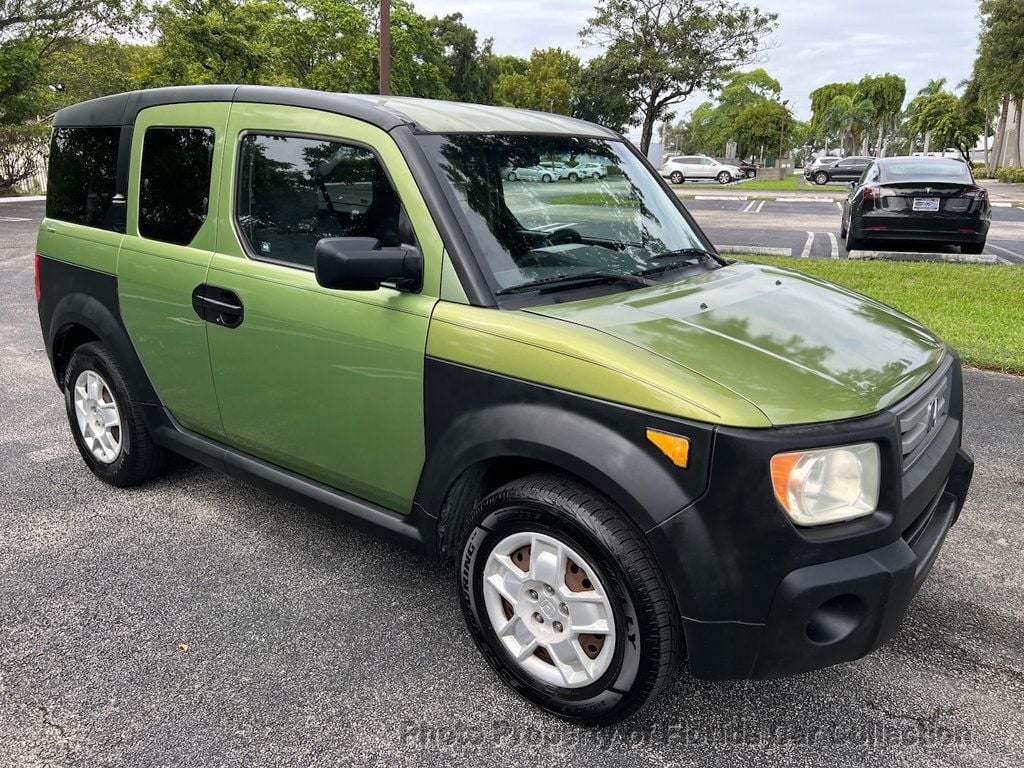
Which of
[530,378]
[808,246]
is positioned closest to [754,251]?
[808,246]

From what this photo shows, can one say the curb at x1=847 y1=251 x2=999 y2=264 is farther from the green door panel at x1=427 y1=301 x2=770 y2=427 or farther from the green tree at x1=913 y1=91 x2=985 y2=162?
the green tree at x1=913 y1=91 x2=985 y2=162

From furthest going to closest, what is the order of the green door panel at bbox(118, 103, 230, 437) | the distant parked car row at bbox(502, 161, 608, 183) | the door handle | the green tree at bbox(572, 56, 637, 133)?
the green tree at bbox(572, 56, 637, 133) → the green door panel at bbox(118, 103, 230, 437) → the door handle → the distant parked car row at bbox(502, 161, 608, 183)

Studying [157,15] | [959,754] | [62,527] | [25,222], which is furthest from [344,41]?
[959,754]

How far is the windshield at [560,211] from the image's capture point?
2.65m

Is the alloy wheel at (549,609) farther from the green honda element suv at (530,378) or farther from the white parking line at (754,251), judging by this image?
the white parking line at (754,251)

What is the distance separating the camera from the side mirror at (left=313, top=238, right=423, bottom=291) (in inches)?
94.5

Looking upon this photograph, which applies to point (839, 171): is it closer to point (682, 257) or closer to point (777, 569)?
point (682, 257)

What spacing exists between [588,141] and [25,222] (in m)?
18.9

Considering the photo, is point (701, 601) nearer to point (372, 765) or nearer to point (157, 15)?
point (372, 765)

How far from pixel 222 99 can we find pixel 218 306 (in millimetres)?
836

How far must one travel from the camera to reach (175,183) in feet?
11.0

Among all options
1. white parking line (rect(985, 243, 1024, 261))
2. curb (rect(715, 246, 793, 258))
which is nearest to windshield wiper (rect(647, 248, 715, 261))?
curb (rect(715, 246, 793, 258))

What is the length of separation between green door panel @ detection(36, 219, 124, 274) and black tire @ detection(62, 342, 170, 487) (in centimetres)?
42

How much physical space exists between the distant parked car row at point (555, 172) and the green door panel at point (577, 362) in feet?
2.24
